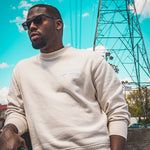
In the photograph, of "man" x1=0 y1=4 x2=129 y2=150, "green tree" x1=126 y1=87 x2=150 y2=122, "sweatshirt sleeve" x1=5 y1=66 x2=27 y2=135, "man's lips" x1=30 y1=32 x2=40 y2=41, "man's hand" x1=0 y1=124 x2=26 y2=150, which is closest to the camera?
"man's hand" x1=0 y1=124 x2=26 y2=150

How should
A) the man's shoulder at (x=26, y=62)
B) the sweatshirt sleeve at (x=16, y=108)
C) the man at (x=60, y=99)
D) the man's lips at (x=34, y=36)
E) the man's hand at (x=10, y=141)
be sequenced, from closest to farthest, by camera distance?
the man's hand at (x=10, y=141), the man at (x=60, y=99), the sweatshirt sleeve at (x=16, y=108), the man's lips at (x=34, y=36), the man's shoulder at (x=26, y=62)

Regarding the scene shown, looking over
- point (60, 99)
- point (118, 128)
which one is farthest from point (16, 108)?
point (118, 128)

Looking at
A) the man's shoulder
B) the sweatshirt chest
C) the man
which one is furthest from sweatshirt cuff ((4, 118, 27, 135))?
the man's shoulder

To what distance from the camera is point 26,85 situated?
1.48 m

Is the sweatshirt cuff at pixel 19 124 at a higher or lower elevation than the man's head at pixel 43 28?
lower

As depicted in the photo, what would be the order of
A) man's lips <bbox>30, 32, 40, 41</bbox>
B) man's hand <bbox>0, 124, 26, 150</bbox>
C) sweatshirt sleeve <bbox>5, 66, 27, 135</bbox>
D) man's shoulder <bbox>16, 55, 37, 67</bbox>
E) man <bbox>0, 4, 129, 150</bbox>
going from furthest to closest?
1. man's shoulder <bbox>16, 55, 37, 67</bbox>
2. man's lips <bbox>30, 32, 40, 41</bbox>
3. sweatshirt sleeve <bbox>5, 66, 27, 135</bbox>
4. man <bbox>0, 4, 129, 150</bbox>
5. man's hand <bbox>0, 124, 26, 150</bbox>

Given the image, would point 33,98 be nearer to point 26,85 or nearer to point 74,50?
point 26,85

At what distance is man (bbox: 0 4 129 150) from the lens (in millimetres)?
1227

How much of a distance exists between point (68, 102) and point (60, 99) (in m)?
0.06

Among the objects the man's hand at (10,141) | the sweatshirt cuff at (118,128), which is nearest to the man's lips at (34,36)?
the man's hand at (10,141)

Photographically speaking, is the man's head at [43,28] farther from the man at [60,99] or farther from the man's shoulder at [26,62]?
the man's shoulder at [26,62]

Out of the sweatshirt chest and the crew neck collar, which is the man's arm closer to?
the sweatshirt chest

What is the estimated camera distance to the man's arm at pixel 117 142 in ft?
4.04

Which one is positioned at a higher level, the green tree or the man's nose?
the man's nose
